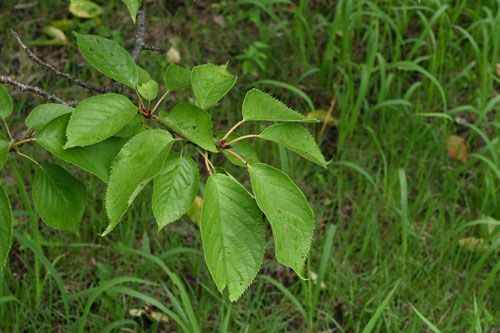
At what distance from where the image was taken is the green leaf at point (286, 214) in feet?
2.45

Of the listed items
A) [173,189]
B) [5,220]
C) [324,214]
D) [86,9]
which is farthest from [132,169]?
[86,9]

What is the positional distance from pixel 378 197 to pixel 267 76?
2.60ft

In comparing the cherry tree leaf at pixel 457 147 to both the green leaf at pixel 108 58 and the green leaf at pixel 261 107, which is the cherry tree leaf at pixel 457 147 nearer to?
the green leaf at pixel 261 107

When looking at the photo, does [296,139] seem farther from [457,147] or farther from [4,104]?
[457,147]

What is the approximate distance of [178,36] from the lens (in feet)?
8.81

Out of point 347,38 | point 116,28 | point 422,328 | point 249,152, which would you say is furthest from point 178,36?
point 249,152

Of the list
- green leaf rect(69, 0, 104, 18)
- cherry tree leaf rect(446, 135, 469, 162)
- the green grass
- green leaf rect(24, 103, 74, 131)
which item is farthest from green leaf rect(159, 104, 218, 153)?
green leaf rect(69, 0, 104, 18)

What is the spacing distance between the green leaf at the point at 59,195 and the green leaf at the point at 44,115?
74 millimetres

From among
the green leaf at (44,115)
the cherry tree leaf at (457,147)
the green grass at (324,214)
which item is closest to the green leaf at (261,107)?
the green leaf at (44,115)

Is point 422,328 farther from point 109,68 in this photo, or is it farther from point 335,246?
point 109,68

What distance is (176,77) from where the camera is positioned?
3.24ft

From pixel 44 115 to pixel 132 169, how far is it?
0.74 ft

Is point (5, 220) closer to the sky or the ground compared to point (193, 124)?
closer to the ground

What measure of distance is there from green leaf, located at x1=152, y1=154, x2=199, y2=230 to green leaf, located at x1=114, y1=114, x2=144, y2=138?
9cm
